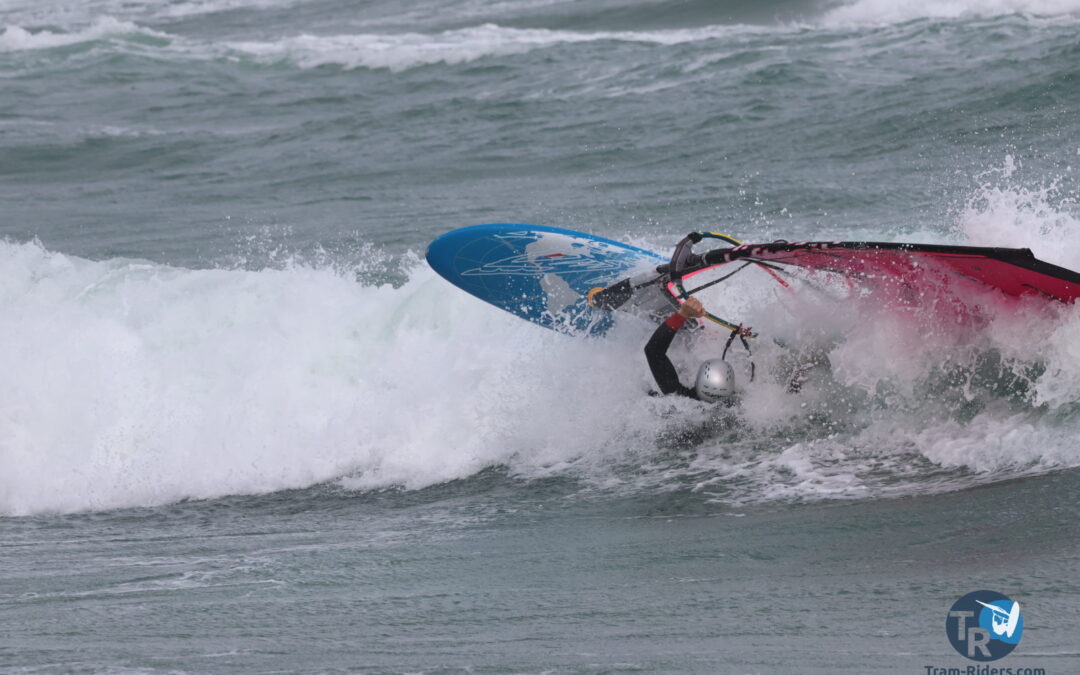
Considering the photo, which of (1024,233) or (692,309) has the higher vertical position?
(1024,233)

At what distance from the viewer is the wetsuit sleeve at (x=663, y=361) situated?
761 centimetres

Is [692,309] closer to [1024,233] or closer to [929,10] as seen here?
[1024,233]

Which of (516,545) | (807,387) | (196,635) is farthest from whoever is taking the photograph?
(807,387)

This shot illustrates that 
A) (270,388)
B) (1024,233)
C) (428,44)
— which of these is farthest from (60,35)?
(1024,233)

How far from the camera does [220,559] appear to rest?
7.00 m

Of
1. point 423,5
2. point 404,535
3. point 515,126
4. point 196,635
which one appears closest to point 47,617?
point 196,635

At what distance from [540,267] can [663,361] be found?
1.52 meters

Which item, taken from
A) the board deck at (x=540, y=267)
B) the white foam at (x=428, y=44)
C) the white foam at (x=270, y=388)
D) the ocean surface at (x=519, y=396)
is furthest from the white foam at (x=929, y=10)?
Answer: the board deck at (x=540, y=267)

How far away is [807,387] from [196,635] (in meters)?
4.21

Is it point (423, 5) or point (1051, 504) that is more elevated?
point (423, 5)

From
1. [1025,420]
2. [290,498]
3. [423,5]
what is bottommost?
[290,498]

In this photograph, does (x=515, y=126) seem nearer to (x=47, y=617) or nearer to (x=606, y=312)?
(x=606, y=312)

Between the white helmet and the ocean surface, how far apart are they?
520 mm

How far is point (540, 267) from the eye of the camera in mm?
Answer: 8773
